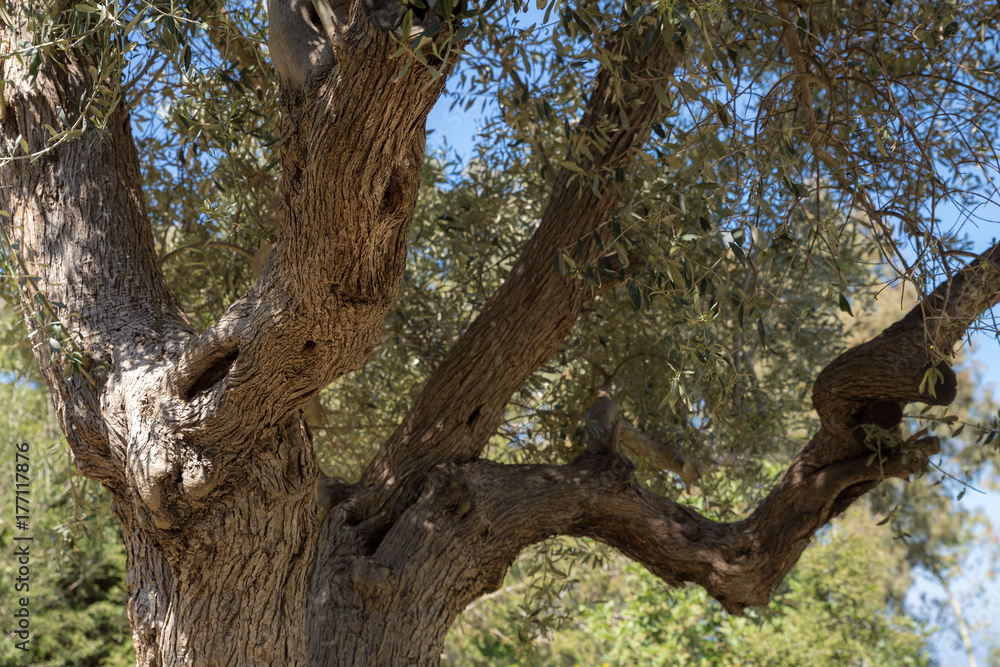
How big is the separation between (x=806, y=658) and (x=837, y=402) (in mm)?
6134

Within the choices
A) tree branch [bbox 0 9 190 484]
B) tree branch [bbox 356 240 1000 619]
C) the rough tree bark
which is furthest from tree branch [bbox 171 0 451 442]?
tree branch [bbox 356 240 1000 619]

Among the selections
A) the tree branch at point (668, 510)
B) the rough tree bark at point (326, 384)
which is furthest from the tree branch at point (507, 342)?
the tree branch at point (668, 510)

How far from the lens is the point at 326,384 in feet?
8.96

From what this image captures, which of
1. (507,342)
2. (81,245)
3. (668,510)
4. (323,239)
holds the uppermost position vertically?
(507,342)

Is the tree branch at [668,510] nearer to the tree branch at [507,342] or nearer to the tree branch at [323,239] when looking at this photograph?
the tree branch at [507,342]

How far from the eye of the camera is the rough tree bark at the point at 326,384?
7.44 feet

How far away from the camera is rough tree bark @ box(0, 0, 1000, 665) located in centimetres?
227

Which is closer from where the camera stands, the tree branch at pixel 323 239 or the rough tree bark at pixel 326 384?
the tree branch at pixel 323 239

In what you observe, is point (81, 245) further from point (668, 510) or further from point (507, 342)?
point (668, 510)

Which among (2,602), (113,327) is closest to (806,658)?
(113,327)

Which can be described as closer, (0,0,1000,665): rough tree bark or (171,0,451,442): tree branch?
(171,0,451,442): tree branch

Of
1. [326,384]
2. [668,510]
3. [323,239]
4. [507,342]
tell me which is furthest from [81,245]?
[668,510]

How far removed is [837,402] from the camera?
145 inches

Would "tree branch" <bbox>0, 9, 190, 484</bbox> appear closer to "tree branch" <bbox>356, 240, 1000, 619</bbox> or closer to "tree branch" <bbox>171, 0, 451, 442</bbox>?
"tree branch" <bbox>171, 0, 451, 442</bbox>
